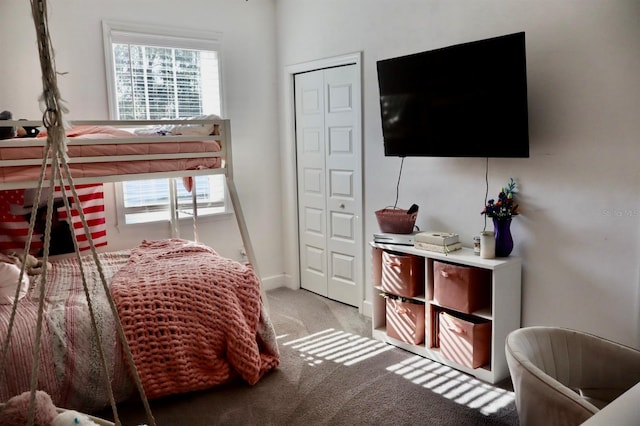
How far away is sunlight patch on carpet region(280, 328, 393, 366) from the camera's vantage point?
3172 mm

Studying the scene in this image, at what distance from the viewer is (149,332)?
2.63 m

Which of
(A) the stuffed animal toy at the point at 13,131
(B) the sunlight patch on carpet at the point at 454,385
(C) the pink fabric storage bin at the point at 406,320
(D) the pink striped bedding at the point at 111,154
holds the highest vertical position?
(A) the stuffed animal toy at the point at 13,131

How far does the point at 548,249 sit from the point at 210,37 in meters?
2.99

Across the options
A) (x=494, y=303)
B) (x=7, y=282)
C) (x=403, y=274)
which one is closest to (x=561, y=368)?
(x=494, y=303)

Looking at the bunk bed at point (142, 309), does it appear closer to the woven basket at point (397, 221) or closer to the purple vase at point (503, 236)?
the woven basket at point (397, 221)

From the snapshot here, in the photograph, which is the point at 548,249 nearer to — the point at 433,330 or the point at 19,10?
the point at 433,330

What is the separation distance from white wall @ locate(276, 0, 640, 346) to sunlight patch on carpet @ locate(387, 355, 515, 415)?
18.9 inches

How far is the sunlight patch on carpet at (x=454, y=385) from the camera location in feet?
8.57

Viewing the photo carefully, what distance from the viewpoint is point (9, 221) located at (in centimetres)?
341

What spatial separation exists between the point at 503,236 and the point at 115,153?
225cm

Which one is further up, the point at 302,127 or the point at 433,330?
the point at 302,127

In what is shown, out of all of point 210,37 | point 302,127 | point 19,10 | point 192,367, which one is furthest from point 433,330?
point 19,10

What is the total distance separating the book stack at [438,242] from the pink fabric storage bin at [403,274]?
0.42 ft

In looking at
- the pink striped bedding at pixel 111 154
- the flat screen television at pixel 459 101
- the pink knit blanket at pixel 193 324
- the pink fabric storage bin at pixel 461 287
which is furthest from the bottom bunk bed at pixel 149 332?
the flat screen television at pixel 459 101
